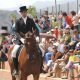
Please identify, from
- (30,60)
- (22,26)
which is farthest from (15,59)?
(22,26)

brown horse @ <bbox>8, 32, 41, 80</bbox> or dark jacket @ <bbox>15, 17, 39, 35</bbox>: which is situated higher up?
dark jacket @ <bbox>15, 17, 39, 35</bbox>

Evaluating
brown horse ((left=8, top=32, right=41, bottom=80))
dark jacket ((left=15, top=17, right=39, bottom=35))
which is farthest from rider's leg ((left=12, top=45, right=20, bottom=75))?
dark jacket ((left=15, top=17, right=39, bottom=35))

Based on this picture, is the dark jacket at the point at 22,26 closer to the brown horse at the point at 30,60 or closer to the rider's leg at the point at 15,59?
the brown horse at the point at 30,60

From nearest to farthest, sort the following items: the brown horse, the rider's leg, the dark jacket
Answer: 1. the brown horse
2. the dark jacket
3. the rider's leg

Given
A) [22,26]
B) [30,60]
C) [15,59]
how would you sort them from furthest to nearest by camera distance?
[15,59]
[22,26]
[30,60]

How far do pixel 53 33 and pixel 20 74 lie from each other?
28.6ft

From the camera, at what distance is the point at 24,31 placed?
14.0 metres

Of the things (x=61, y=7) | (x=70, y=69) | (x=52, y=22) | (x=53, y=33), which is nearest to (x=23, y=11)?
(x=70, y=69)

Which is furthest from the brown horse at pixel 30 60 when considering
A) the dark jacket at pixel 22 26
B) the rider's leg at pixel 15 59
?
the dark jacket at pixel 22 26

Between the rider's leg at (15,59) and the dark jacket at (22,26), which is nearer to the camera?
the dark jacket at (22,26)

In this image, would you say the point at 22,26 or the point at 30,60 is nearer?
the point at 30,60

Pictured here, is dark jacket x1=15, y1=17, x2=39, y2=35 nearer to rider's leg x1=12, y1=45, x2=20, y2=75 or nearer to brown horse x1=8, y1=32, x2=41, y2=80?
brown horse x1=8, y1=32, x2=41, y2=80

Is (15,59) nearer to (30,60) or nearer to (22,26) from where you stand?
(30,60)

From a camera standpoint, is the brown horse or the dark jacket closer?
the brown horse
